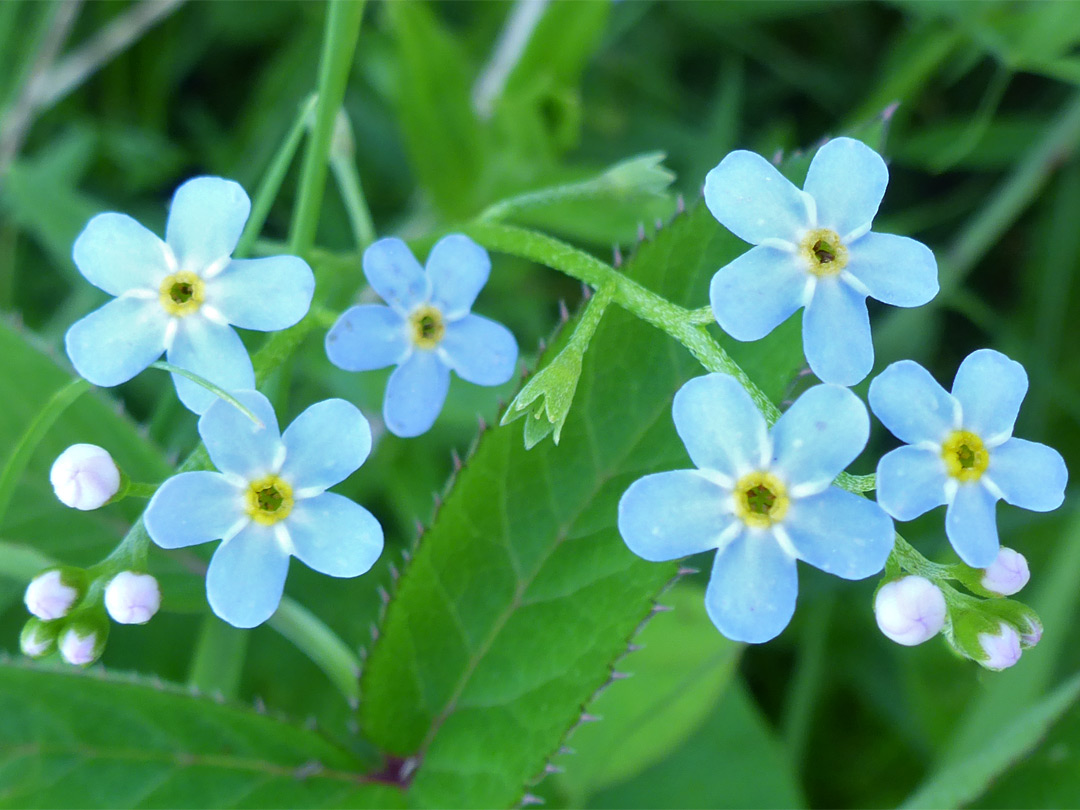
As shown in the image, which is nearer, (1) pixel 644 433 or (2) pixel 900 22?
(1) pixel 644 433

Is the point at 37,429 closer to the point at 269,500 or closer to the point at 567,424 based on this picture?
the point at 269,500

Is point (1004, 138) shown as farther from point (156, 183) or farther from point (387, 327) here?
point (156, 183)

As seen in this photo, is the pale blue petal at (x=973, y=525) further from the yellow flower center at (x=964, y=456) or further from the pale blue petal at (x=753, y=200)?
the pale blue petal at (x=753, y=200)

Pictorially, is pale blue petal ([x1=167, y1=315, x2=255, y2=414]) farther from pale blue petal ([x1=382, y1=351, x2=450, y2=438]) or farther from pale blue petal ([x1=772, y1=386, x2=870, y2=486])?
pale blue petal ([x1=772, y1=386, x2=870, y2=486])

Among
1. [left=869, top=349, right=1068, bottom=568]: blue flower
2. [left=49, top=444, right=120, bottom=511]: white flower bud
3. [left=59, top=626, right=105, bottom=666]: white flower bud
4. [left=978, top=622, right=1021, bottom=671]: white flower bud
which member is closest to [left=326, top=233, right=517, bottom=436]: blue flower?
[left=49, top=444, right=120, bottom=511]: white flower bud

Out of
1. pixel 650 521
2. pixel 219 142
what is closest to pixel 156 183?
pixel 219 142
